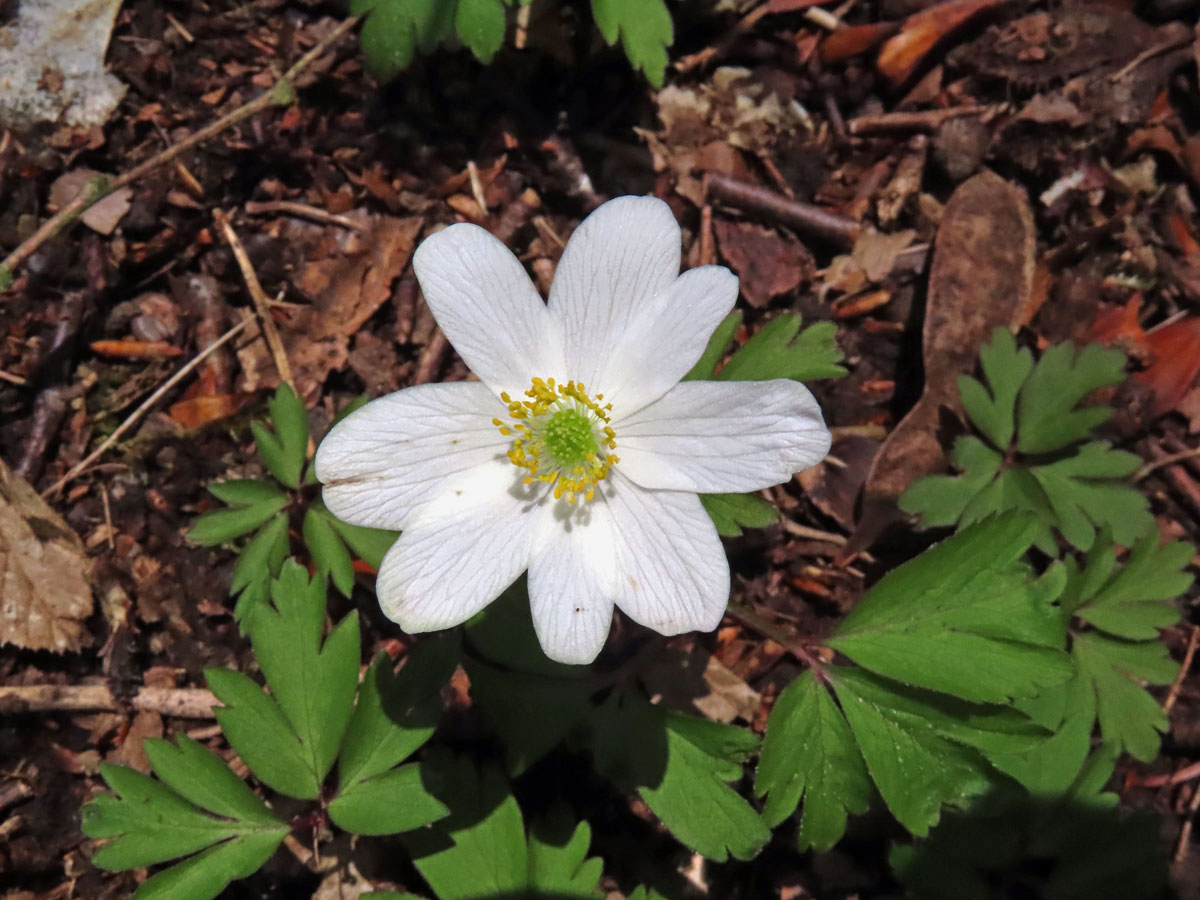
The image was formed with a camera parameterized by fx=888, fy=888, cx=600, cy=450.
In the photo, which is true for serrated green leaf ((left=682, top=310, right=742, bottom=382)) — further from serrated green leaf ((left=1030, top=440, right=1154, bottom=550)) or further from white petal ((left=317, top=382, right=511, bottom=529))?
serrated green leaf ((left=1030, top=440, right=1154, bottom=550))

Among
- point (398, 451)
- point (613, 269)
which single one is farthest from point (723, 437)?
point (398, 451)

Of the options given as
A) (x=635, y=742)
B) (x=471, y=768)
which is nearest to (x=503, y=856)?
(x=471, y=768)

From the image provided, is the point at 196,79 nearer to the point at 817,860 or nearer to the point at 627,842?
the point at 627,842

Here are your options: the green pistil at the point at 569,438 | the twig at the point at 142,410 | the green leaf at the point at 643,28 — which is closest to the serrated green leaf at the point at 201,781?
the twig at the point at 142,410

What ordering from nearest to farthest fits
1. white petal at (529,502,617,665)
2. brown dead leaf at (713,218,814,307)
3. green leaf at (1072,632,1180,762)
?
1. white petal at (529,502,617,665)
2. green leaf at (1072,632,1180,762)
3. brown dead leaf at (713,218,814,307)

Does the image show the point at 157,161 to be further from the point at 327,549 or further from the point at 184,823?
the point at 184,823

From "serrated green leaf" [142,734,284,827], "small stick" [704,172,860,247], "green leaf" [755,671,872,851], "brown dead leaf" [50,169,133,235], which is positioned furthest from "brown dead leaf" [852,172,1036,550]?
"brown dead leaf" [50,169,133,235]

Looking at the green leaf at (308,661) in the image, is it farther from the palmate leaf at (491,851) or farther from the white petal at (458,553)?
the white petal at (458,553)
